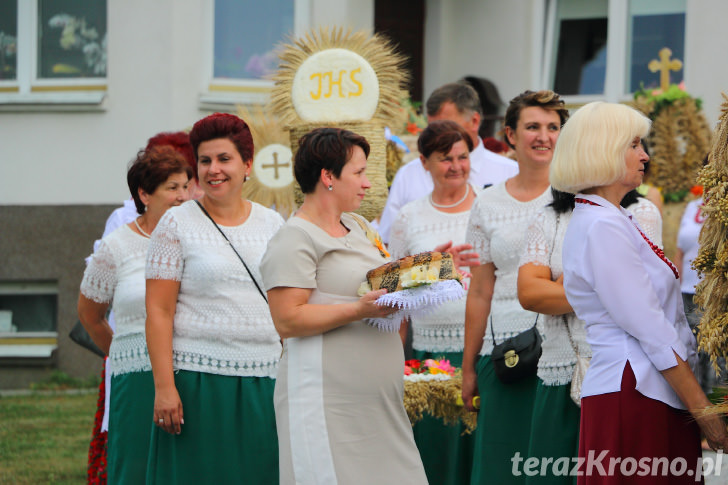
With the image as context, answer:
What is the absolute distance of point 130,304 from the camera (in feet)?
18.2

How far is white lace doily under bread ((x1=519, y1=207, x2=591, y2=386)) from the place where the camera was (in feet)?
14.6

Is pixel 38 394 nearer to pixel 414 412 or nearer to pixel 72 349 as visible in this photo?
pixel 72 349

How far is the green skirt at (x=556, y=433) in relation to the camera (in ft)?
14.6

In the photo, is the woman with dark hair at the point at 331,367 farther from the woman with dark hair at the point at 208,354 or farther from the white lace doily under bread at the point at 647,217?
the white lace doily under bread at the point at 647,217

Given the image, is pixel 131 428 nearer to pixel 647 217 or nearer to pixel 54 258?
pixel 647 217

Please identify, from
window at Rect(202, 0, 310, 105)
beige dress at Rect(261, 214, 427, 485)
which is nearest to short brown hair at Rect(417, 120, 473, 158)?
beige dress at Rect(261, 214, 427, 485)

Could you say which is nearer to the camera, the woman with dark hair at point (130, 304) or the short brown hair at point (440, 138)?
the woman with dark hair at point (130, 304)

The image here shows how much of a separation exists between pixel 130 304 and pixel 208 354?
89 cm

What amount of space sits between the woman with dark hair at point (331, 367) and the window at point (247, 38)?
7.70m

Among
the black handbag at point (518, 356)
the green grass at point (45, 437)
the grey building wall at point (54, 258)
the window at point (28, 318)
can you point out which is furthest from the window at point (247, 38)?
the black handbag at point (518, 356)

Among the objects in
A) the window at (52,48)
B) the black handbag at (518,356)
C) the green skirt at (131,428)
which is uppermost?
the window at (52,48)

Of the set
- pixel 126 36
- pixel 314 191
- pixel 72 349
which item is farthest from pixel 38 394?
pixel 314 191

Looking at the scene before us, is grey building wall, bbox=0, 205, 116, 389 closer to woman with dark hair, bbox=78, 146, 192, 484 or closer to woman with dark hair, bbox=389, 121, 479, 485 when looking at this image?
woman with dark hair, bbox=78, 146, 192, 484

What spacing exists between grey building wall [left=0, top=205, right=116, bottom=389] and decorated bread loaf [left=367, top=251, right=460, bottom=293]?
8.12 meters
